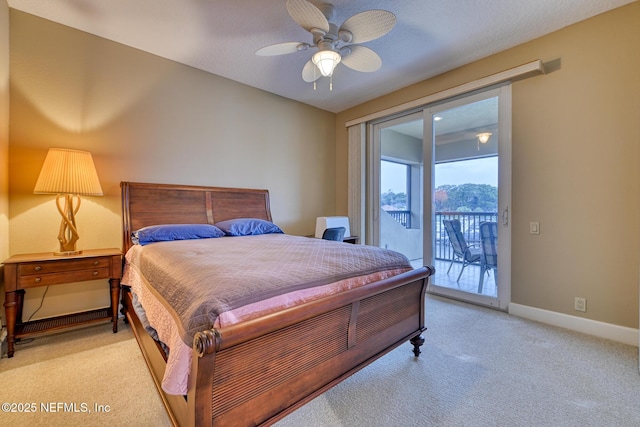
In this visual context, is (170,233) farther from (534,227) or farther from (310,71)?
(534,227)

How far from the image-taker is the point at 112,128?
9.40 feet

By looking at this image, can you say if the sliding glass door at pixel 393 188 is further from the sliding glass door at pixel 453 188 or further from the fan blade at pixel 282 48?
the fan blade at pixel 282 48

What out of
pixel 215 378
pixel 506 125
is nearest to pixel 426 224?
pixel 506 125

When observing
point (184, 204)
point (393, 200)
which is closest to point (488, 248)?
point (393, 200)

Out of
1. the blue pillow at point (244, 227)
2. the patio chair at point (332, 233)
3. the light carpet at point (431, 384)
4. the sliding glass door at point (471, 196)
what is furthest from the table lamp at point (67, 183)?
the sliding glass door at point (471, 196)

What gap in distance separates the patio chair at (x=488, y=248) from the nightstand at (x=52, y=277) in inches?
149

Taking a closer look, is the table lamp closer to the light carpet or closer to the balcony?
the light carpet

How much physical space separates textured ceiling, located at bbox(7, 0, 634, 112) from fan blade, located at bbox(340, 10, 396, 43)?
1.11 feet

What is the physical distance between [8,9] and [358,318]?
379cm

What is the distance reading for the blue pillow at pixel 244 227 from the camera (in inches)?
125

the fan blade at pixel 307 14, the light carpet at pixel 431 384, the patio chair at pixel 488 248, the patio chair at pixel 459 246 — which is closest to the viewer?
the light carpet at pixel 431 384

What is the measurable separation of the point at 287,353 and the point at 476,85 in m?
3.36

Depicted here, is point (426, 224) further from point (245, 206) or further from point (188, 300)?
point (188, 300)

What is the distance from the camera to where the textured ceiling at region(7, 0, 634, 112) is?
7.67 feet
